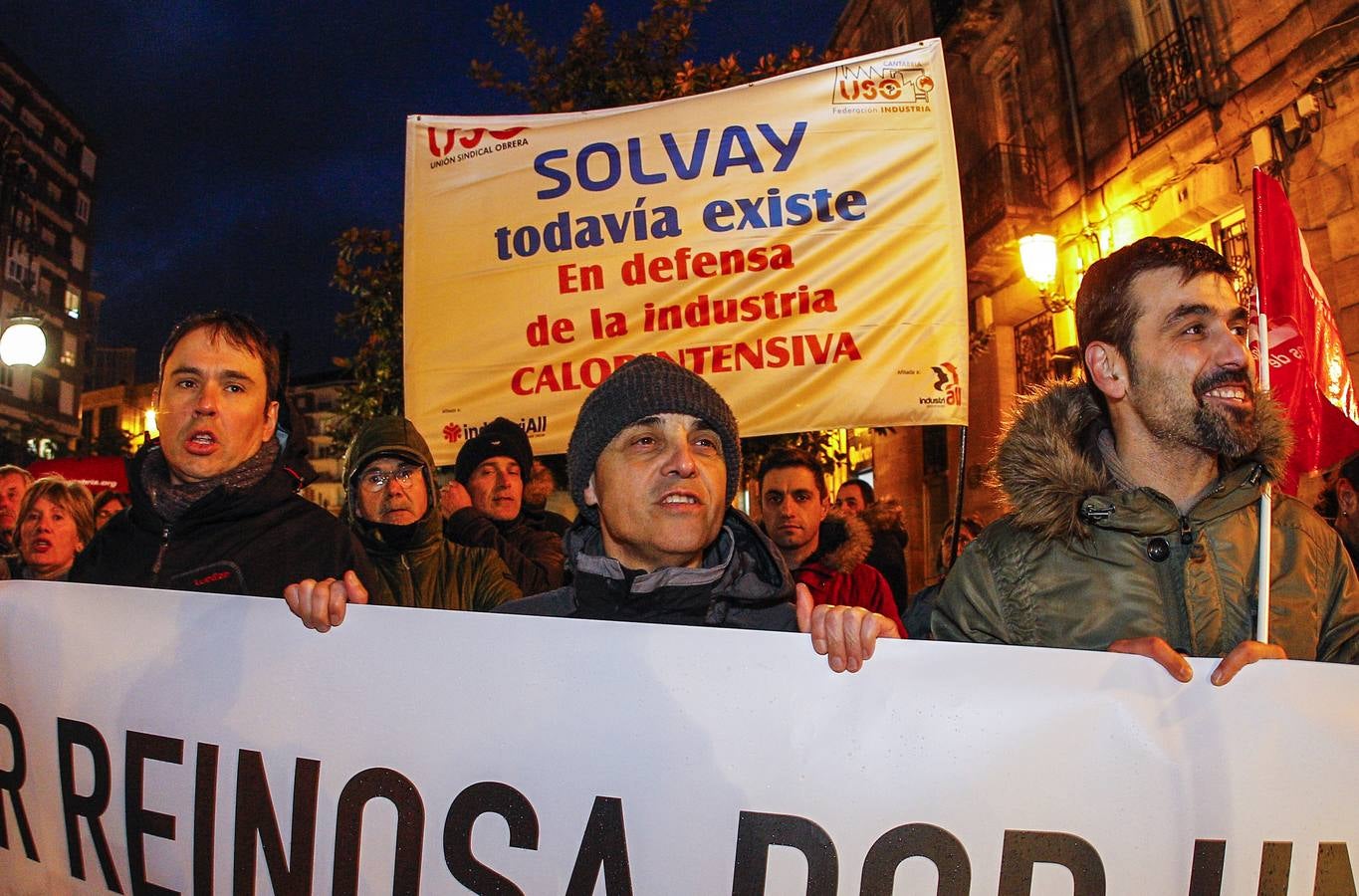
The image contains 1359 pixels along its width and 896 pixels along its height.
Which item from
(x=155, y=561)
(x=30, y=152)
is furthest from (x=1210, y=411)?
(x=30, y=152)

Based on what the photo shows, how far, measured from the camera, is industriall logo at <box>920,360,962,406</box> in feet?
10.3

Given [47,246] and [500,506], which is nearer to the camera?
[500,506]

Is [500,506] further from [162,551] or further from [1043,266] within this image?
[1043,266]

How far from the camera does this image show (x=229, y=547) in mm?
2258

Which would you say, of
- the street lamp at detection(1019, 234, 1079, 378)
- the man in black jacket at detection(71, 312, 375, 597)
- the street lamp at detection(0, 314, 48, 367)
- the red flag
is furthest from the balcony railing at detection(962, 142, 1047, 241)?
the street lamp at detection(0, 314, 48, 367)

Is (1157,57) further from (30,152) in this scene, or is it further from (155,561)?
(30,152)

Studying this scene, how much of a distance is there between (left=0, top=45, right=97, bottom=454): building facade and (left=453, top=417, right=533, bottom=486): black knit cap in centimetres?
4685

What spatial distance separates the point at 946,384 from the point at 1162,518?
141 centimetres

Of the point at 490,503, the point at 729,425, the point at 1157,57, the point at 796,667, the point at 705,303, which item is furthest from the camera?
the point at 1157,57

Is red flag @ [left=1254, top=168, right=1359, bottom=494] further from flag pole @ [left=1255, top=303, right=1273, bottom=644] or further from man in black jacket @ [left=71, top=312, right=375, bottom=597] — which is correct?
man in black jacket @ [left=71, top=312, right=375, bottom=597]

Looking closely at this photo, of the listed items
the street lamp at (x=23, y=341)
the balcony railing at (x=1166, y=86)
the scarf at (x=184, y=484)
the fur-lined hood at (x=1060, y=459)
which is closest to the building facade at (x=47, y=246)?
the street lamp at (x=23, y=341)

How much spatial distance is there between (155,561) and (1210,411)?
238 centimetres

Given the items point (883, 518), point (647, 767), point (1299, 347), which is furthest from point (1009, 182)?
point (647, 767)

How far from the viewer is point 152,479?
233 cm
